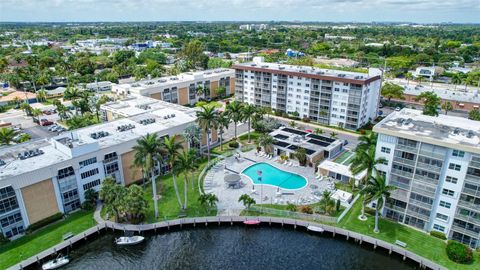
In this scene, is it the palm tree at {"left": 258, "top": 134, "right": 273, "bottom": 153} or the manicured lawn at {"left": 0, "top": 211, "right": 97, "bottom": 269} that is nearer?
the manicured lawn at {"left": 0, "top": 211, "right": 97, "bottom": 269}

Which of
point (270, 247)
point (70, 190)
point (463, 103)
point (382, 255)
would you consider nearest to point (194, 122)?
point (70, 190)

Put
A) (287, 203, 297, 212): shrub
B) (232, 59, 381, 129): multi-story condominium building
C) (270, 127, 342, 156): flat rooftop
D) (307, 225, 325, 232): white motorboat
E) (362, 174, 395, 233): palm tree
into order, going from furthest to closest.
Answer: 1. (232, 59, 381, 129): multi-story condominium building
2. (270, 127, 342, 156): flat rooftop
3. (287, 203, 297, 212): shrub
4. (307, 225, 325, 232): white motorboat
5. (362, 174, 395, 233): palm tree

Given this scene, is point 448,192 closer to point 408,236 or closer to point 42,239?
point 408,236

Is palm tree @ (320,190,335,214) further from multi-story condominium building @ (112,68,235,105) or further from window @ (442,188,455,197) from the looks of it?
multi-story condominium building @ (112,68,235,105)

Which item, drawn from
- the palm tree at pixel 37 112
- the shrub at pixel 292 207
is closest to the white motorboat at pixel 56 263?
the shrub at pixel 292 207

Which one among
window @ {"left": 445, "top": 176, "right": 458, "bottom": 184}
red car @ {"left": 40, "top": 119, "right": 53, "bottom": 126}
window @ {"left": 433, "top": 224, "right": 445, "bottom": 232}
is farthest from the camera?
red car @ {"left": 40, "top": 119, "right": 53, "bottom": 126}

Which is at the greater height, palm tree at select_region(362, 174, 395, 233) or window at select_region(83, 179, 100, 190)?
palm tree at select_region(362, 174, 395, 233)

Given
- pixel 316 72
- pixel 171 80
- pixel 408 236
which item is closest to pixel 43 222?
pixel 408 236

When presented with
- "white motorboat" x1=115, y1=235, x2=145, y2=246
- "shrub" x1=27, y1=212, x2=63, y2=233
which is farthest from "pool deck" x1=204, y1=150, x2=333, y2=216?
"shrub" x1=27, y1=212, x2=63, y2=233
